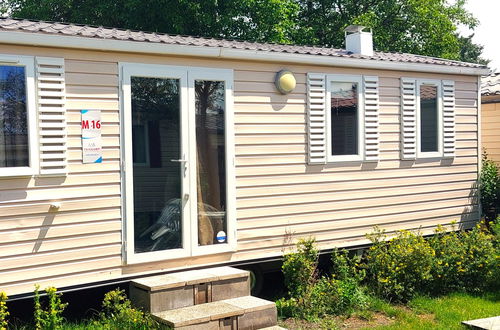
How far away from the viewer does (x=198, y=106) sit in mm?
6590

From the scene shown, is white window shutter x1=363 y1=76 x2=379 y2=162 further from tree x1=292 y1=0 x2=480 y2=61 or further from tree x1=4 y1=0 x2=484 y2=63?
tree x1=292 y1=0 x2=480 y2=61

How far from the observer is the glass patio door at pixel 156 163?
242 inches

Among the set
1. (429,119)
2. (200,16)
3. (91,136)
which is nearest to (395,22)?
(200,16)

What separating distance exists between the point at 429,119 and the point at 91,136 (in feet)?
16.3

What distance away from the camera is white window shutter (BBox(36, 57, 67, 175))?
5.63 meters

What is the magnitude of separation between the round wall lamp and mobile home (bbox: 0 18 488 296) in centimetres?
2

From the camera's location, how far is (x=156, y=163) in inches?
248

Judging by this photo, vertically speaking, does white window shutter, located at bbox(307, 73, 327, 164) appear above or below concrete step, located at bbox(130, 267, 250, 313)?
above

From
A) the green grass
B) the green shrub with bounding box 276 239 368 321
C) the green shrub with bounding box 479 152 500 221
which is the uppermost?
the green shrub with bounding box 479 152 500 221

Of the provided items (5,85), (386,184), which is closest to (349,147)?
(386,184)

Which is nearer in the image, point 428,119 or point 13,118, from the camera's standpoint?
point 13,118

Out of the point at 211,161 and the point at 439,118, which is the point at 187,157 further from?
the point at 439,118

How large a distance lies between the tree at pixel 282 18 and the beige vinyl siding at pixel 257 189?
33.1 ft

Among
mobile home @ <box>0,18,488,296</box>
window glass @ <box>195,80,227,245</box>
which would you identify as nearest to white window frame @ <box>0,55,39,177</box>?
mobile home @ <box>0,18,488,296</box>
